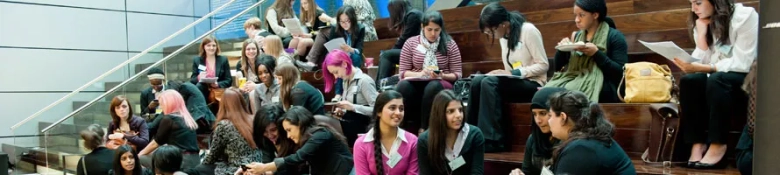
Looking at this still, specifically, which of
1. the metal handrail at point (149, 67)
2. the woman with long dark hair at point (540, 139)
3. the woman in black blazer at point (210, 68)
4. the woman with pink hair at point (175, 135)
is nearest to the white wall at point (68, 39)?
the metal handrail at point (149, 67)

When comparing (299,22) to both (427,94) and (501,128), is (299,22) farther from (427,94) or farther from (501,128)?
(501,128)

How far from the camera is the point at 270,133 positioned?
512cm

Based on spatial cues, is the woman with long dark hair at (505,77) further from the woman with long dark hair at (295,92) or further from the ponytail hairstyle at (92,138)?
the ponytail hairstyle at (92,138)

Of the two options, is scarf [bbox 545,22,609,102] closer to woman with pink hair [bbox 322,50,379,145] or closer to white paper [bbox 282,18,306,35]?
woman with pink hair [bbox 322,50,379,145]

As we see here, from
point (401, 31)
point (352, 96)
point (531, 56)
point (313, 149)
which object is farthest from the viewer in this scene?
point (401, 31)

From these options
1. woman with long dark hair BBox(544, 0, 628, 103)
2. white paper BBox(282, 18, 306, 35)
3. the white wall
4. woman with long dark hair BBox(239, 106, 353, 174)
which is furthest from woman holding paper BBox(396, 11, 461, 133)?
the white wall

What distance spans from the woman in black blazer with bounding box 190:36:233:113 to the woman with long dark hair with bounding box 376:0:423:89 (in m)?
1.83

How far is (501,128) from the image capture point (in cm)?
469

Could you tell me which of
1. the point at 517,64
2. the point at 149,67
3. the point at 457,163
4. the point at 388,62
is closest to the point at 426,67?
the point at 517,64

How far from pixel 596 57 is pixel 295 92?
234 cm

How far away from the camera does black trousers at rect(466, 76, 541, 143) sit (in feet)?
15.3

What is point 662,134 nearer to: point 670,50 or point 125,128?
point 670,50

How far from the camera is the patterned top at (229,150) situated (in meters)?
5.30

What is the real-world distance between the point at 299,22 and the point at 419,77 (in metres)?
3.07
